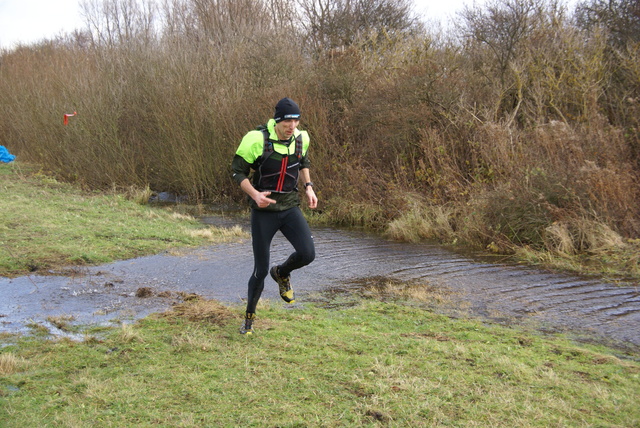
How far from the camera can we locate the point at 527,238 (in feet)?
39.1

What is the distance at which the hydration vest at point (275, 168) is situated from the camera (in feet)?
19.5

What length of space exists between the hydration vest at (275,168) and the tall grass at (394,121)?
6869 millimetres

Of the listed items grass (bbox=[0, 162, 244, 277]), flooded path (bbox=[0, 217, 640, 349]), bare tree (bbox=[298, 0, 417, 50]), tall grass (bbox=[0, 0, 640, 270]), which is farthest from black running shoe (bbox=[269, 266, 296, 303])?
bare tree (bbox=[298, 0, 417, 50])

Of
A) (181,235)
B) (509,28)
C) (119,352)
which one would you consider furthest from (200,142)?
(119,352)

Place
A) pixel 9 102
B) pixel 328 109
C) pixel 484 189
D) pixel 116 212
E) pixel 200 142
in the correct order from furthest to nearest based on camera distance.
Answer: pixel 9 102 < pixel 200 142 < pixel 328 109 < pixel 116 212 < pixel 484 189

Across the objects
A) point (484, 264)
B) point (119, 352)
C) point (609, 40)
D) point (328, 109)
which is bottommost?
point (484, 264)

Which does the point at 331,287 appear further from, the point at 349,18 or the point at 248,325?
the point at 349,18

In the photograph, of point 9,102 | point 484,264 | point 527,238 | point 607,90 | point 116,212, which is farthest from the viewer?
point 9,102

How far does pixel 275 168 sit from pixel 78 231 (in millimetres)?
7240

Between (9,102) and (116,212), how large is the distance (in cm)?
1591

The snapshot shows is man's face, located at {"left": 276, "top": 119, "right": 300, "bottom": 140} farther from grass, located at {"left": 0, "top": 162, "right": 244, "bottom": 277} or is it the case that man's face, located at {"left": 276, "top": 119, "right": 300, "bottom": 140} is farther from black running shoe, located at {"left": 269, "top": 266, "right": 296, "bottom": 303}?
grass, located at {"left": 0, "top": 162, "right": 244, "bottom": 277}

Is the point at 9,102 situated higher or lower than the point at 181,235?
higher

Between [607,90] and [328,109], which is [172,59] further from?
[607,90]

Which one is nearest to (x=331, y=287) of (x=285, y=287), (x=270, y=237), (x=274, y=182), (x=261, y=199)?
(x=285, y=287)
